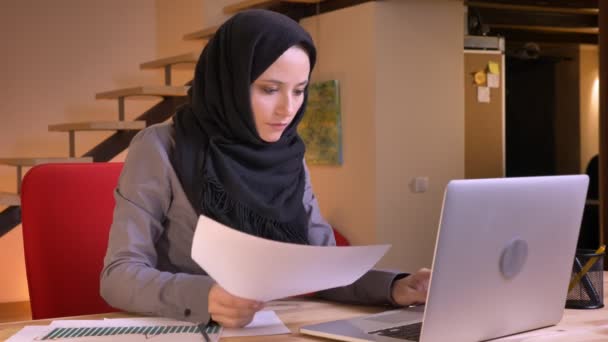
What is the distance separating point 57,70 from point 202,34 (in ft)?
4.28

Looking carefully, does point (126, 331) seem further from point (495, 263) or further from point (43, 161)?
point (43, 161)

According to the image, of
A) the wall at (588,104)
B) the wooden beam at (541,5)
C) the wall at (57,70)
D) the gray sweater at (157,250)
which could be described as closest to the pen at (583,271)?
the gray sweater at (157,250)

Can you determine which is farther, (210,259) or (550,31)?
(550,31)

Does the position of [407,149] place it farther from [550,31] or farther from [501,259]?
[501,259]

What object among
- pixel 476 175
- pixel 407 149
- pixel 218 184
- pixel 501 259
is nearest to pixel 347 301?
pixel 218 184

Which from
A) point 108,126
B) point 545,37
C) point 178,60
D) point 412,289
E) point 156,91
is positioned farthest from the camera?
point 545,37

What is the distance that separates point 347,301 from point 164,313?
15.3 inches

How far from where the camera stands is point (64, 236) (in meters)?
1.92

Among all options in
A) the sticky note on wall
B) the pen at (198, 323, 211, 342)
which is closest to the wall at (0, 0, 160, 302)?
the sticky note on wall

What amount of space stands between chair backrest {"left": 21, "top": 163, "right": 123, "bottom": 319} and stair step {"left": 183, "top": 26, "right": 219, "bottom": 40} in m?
3.67

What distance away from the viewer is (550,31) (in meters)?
7.94

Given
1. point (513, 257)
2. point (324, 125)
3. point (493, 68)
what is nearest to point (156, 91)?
point (324, 125)

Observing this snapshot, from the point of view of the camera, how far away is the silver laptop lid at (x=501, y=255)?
1.17 m

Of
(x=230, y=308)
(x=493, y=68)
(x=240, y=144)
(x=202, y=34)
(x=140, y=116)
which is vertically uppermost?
(x=202, y=34)
